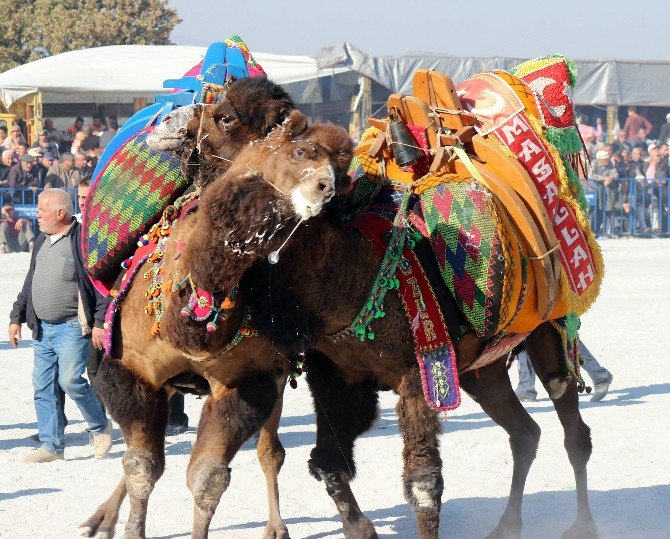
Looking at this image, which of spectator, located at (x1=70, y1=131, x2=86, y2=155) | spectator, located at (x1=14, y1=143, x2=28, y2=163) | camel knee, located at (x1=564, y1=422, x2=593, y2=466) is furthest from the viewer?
spectator, located at (x1=70, y1=131, x2=86, y2=155)

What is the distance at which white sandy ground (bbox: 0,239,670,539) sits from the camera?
6.30 metres

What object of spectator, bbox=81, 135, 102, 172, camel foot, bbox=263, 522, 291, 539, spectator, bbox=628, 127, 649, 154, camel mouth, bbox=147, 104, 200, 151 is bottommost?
spectator, bbox=628, 127, 649, 154

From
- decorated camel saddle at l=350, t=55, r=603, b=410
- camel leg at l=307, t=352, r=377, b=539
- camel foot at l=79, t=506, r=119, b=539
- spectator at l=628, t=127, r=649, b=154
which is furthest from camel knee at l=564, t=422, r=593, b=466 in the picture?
spectator at l=628, t=127, r=649, b=154

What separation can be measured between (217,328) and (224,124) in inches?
31.1

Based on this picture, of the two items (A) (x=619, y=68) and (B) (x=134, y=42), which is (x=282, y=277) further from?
(B) (x=134, y=42)

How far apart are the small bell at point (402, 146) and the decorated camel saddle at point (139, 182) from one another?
2.30 feet

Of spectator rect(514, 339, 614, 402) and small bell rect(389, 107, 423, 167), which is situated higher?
small bell rect(389, 107, 423, 167)

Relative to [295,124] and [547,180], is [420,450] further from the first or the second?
[547,180]

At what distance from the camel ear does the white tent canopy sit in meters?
17.2

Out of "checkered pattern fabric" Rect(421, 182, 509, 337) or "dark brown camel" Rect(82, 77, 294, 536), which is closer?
"dark brown camel" Rect(82, 77, 294, 536)

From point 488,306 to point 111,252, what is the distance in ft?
5.59

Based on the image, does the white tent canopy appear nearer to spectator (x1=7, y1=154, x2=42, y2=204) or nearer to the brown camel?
spectator (x1=7, y1=154, x2=42, y2=204)

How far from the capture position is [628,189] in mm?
21781

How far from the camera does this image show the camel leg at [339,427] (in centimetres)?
553
